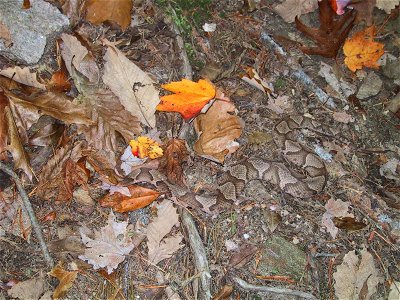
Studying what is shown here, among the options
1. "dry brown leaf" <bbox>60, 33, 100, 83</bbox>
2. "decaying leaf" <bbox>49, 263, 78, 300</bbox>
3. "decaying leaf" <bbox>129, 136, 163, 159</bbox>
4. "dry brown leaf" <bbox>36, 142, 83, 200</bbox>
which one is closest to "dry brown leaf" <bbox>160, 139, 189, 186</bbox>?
"decaying leaf" <bbox>129, 136, 163, 159</bbox>

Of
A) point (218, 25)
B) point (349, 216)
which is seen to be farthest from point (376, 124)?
point (218, 25)

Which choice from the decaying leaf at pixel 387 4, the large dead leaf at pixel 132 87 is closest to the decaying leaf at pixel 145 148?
the large dead leaf at pixel 132 87

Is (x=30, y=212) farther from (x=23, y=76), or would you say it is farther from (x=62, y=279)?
(x=23, y=76)

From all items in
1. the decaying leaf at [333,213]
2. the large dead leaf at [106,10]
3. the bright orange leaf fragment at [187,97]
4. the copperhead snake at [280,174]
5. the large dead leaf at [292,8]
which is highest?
the large dead leaf at [106,10]

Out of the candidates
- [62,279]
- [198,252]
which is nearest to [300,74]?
[198,252]

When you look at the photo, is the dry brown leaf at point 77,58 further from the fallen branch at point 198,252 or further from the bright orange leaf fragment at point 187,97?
the fallen branch at point 198,252

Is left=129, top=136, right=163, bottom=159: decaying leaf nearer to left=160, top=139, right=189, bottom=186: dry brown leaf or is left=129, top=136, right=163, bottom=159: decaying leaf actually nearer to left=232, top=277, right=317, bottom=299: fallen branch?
left=160, top=139, right=189, bottom=186: dry brown leaf
